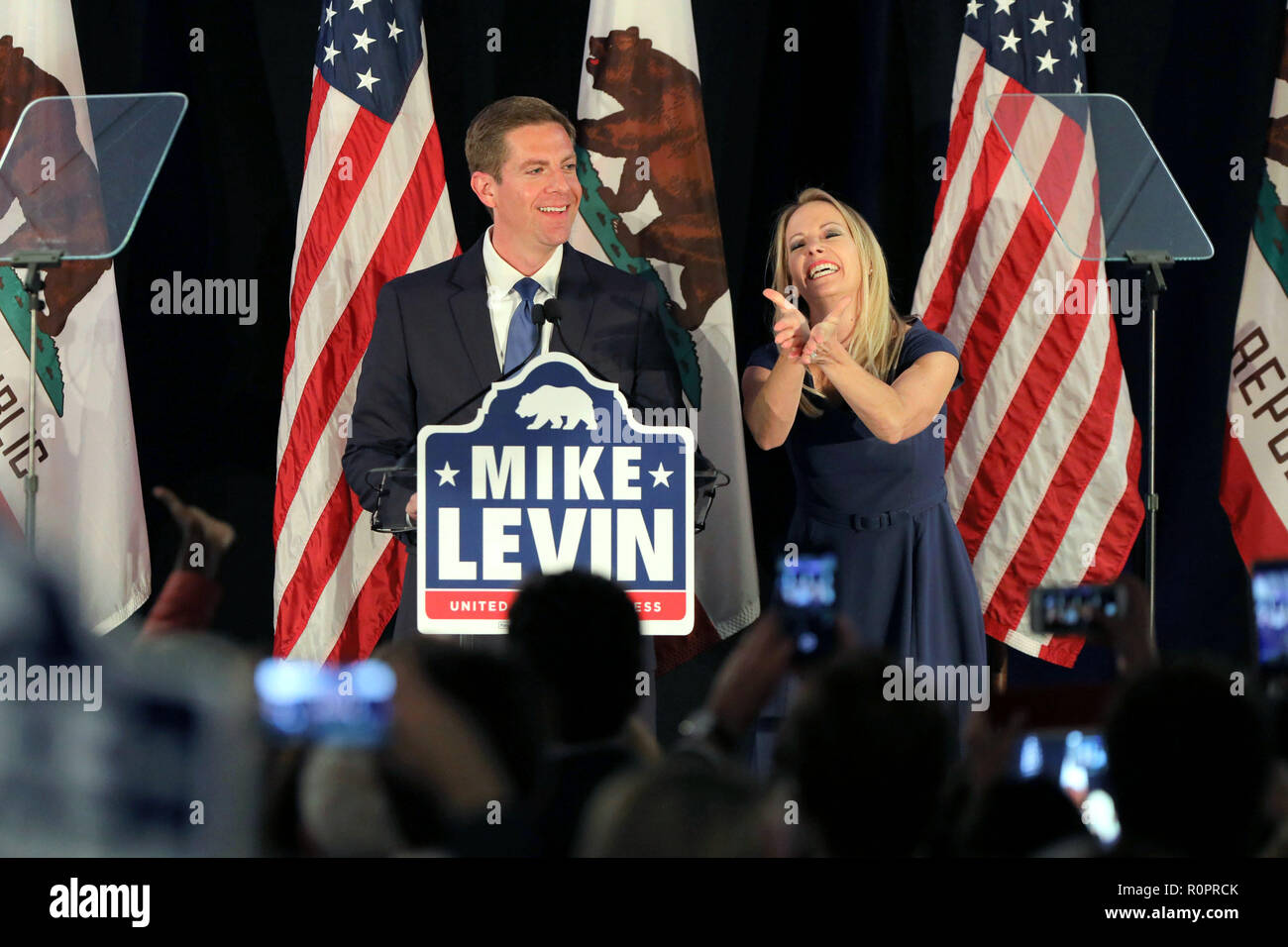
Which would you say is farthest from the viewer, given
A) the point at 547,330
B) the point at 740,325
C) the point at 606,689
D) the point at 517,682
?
the point at 740,325

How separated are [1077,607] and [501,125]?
2.55m

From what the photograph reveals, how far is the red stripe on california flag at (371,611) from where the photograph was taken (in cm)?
517

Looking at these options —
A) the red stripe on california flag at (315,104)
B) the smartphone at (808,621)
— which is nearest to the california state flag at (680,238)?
the red stripe on california flag at (315,104)

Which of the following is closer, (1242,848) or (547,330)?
(1242,848)

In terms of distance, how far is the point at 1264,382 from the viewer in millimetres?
5270

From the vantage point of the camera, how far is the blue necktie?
4.49 metres

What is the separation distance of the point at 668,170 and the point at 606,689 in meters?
3.22

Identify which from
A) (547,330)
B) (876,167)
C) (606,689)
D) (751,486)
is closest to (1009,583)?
(751,486)

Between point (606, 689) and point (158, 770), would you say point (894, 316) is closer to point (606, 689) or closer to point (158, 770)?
point (606, 689)

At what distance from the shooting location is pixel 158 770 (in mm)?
1802

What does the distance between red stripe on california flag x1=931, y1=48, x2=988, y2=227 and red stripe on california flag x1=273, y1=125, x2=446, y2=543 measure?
1633 mm

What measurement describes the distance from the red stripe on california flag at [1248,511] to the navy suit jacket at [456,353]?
1973mm

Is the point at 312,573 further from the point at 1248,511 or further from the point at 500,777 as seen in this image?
the point at 500,777

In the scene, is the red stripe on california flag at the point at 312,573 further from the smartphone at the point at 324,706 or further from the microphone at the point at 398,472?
the smartphone at the point at 324,706
